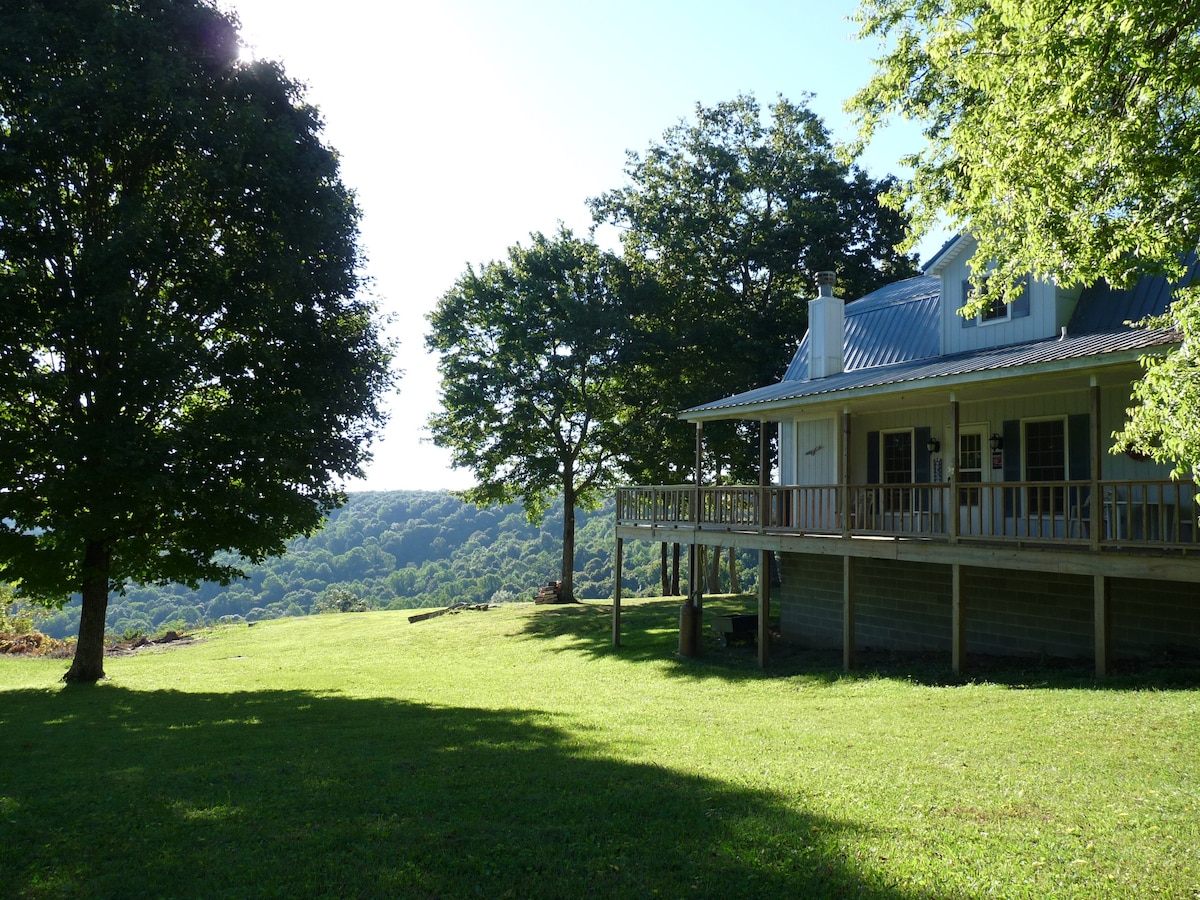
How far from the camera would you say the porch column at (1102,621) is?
1224 centimetres

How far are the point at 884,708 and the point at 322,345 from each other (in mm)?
13706

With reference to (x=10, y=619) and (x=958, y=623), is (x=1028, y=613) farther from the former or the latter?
(x=10, y=619)

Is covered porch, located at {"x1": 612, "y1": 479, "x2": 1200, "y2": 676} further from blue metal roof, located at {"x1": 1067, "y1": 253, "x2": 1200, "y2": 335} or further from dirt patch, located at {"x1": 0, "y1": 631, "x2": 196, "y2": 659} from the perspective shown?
dirt patch, located at {"x1": 0, "y1": 631, "x2": 196, "y2": 659}

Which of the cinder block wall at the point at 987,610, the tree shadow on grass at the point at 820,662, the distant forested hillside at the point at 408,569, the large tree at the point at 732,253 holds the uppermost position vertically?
the large tree at the point at 732,253

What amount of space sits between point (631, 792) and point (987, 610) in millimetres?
11393

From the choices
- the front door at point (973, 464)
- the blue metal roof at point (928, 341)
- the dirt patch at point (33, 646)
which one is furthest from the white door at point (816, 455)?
the dirt patch at point (33, 646)

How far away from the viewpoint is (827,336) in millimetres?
21547

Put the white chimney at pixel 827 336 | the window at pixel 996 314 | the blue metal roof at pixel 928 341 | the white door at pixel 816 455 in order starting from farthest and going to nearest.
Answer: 1. the white chimney at pixel 827 336
2. the white door at pixel 816 455
3. the window at pixel 996 314
4. the blue metal roof at pixel 928 341

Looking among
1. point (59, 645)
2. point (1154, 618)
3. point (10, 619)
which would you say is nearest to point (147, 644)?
point (59, 645)

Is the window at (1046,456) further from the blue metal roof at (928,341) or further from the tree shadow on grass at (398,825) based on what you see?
the tree shadow on grass at (398,825)

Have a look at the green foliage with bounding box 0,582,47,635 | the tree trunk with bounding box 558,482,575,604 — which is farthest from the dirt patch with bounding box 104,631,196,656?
the tree trunk with bounding box 558,482,575,604

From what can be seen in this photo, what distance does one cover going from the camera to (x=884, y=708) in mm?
11781

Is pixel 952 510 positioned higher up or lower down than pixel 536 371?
lower down

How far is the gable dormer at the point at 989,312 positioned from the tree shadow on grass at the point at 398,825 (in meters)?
12.0
